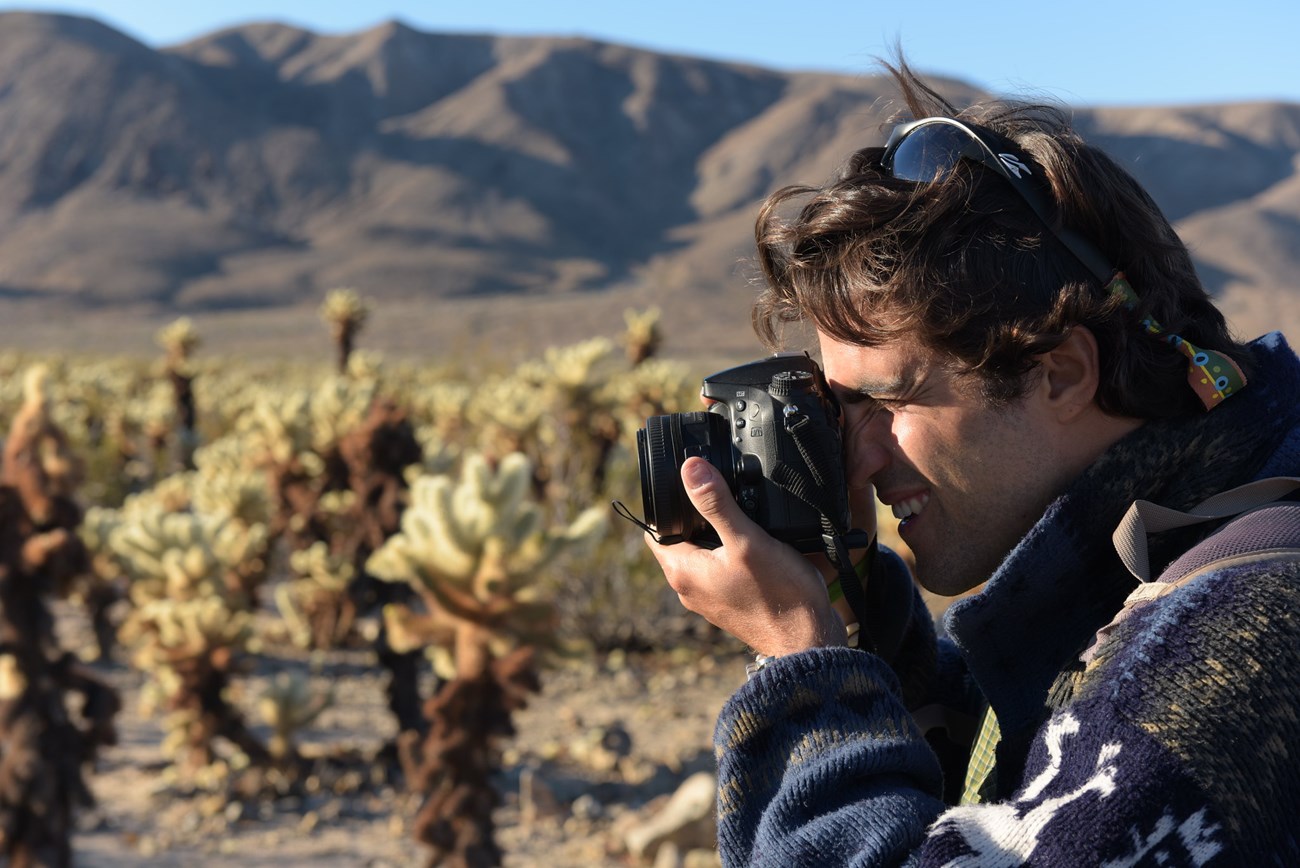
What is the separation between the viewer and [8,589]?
16.6 ft

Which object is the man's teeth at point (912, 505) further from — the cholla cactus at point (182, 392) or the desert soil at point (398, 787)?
the cholla cactus at point (182, 392)

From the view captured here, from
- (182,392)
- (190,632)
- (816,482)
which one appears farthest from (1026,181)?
(182,392)

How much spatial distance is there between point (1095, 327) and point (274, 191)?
4306 inches

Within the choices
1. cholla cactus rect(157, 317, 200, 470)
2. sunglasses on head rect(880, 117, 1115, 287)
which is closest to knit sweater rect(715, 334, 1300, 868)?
sunglasses on head rect(880, 117, 1115, 287)

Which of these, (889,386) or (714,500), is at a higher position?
(889,386)

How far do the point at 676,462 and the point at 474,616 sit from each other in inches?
119

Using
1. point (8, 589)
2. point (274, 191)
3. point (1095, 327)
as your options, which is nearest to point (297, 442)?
point (8, 589)

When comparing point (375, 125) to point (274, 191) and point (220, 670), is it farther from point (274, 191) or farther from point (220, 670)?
point (220, 670)

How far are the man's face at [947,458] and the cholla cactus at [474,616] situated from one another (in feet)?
9.86

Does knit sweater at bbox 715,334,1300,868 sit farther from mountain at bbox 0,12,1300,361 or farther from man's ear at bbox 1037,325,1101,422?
mountain at bbox 0,12,1300,361

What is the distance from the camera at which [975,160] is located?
1.34 m

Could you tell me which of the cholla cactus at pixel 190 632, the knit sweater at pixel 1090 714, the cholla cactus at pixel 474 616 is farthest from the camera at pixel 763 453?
the cholla cactus at pixel 190 632

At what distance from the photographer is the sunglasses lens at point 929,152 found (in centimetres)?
134

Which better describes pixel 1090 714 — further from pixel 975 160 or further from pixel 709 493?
pixel 975 160
